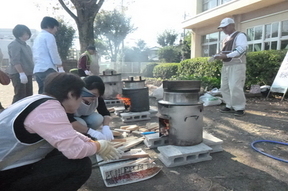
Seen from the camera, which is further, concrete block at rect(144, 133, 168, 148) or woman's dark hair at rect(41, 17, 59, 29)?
woman's dark hair at rect(41, 17, 59, 29)

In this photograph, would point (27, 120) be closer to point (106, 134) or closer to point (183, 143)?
point (106, 134)

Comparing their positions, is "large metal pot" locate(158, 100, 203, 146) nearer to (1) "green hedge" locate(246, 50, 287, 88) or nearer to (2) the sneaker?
(2) the sneaker

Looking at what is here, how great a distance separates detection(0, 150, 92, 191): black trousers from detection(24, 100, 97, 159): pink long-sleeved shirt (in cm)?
28

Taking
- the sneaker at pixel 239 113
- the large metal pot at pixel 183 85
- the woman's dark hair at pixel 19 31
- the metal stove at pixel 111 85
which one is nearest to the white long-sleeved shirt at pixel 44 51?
the woman's dark hair at pixel 19 31

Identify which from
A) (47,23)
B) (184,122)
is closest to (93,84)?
(184,122)

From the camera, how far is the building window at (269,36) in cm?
966

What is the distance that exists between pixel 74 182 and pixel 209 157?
1746 mm

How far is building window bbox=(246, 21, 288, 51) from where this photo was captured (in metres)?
9.66

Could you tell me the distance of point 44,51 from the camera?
13.5ft

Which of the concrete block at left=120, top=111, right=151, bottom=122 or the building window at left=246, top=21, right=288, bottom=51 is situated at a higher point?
the building window at left=246, top=21, right=288, bottom=51

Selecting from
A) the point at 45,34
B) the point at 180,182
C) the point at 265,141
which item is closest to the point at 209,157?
the point at 180,182

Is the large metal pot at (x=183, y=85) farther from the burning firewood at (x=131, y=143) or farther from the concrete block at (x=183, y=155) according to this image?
the burning firewood at (x=131, y=143)

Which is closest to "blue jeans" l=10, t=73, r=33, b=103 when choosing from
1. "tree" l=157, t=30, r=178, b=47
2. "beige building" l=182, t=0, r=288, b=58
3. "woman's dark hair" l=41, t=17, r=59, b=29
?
"woman's dark hair" l=41, t=17, r=59, b=29

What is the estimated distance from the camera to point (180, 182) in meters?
2.38
